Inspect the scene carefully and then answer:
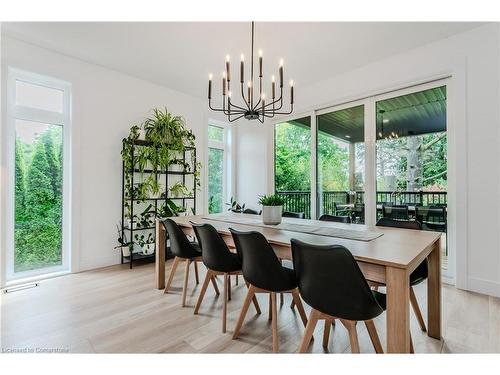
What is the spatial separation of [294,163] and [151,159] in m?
2.46

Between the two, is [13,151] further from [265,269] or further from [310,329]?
[310,329]

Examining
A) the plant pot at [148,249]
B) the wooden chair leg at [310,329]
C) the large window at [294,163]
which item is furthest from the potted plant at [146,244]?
the wooden chair leg at [310,329]

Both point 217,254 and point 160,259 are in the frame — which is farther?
point 160,259

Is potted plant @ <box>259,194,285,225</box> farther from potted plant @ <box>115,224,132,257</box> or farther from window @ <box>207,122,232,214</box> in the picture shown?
window @ <box>207,122,232,214</box>

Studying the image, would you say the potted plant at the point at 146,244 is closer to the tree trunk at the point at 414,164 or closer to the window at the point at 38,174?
the window at the point at 38,174

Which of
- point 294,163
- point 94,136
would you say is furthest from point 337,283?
point 94,136

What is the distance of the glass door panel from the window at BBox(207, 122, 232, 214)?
2.08 metres

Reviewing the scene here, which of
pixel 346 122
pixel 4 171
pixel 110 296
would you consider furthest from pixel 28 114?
pixel 346 122

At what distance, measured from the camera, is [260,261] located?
1.74 meters

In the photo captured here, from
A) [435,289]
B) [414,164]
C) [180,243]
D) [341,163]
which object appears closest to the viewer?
[435,289]

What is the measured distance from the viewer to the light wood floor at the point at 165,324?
→ 1.80 meters

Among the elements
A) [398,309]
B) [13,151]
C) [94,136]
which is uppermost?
[94,136]

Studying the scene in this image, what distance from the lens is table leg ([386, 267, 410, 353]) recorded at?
1263mm

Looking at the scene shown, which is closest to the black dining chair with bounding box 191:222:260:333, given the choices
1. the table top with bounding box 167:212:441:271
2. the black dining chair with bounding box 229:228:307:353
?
the table top with bounding box 167:212:441:271
